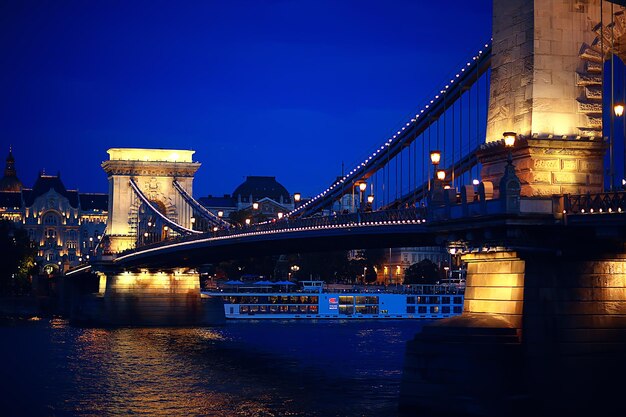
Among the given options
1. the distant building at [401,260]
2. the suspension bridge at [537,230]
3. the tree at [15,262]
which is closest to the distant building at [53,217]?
the tree at [15,262]

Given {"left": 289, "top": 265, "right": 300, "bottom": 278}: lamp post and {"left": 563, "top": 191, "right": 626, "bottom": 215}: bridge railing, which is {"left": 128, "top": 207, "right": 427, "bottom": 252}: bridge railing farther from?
{"left": 289, "top": 265, "right": 300, "bottom": 278}: lamp post

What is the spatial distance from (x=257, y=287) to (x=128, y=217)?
1444 cm

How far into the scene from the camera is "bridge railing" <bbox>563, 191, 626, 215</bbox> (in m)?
29.4

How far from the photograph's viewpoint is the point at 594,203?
3019cm

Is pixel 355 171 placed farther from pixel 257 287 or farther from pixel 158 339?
pixel 257 287

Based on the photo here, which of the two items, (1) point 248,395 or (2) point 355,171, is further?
(2) point 355,171

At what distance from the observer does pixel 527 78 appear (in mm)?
33438

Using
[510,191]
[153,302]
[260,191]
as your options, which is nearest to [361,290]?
[153,302]

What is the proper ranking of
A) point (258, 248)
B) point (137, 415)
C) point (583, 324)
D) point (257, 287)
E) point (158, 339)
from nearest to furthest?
point (583, 324) < point (137, 415) < point (258, 248) < point (158, 339) < point (257, 287)

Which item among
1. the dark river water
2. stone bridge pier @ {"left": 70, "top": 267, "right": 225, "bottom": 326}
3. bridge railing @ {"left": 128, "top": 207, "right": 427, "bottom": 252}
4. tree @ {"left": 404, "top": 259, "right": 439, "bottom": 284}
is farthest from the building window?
bridge railing @ {"left": 128, "top": 207, "right": 427, "bottom": 252}

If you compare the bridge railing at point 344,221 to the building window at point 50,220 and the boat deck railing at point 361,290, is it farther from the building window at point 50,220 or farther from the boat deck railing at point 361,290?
the building window at point 50,220

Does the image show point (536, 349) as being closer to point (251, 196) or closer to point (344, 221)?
point (344, 221)

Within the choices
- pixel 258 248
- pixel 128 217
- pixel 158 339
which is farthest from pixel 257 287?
pixel 258 248

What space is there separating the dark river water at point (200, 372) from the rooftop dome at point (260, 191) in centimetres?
11114
